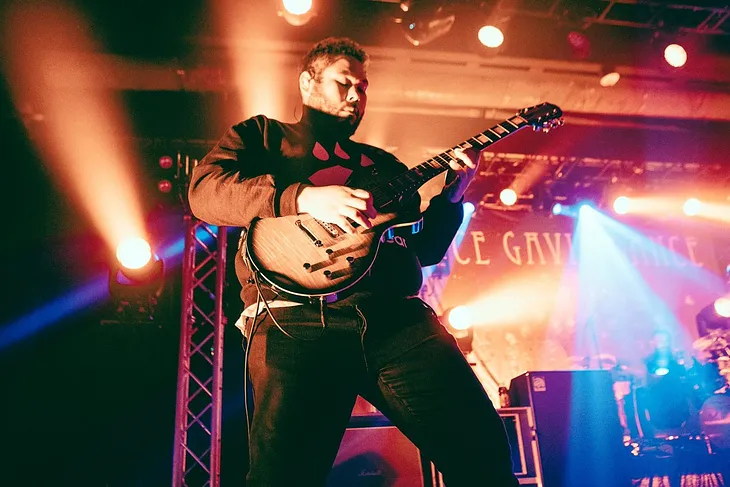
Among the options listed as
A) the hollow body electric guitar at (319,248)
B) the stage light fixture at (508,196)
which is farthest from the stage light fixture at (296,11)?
the stage light fixture at (508,196)

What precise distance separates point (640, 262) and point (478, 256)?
2872mm

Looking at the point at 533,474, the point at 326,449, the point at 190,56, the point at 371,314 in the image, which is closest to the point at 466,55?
the point at 190,56

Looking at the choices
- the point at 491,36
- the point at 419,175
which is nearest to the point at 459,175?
the point at 419,175

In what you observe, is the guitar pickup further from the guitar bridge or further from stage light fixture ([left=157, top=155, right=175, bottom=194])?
stage light fixture ([left=157, top=155, right=175, bottom=194])

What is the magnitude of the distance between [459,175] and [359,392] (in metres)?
0.99

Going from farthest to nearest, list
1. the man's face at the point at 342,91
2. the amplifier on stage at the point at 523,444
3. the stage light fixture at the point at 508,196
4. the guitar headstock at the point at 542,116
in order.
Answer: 1. the stage light fixture at the point at 508,196
2. the amplifier on stage at the point at 523,444
3. the guitar headstock at the point at 542,116
4. the man's face at the point at 342,91

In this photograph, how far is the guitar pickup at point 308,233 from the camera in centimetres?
200

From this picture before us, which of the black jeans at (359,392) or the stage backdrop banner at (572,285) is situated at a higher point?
the stage backdrop banner at (572,285)

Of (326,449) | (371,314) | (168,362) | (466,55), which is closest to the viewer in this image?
(326,449)

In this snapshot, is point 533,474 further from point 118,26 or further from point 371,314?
point 118,26

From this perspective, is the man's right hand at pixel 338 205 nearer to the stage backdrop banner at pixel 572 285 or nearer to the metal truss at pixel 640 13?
the metal truss at pixel 640 13

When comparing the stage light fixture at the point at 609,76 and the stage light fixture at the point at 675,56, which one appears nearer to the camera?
the stage light fixture at the point at 609,76

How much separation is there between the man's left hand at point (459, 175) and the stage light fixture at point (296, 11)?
10.9ft

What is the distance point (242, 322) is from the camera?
78.7 inches
